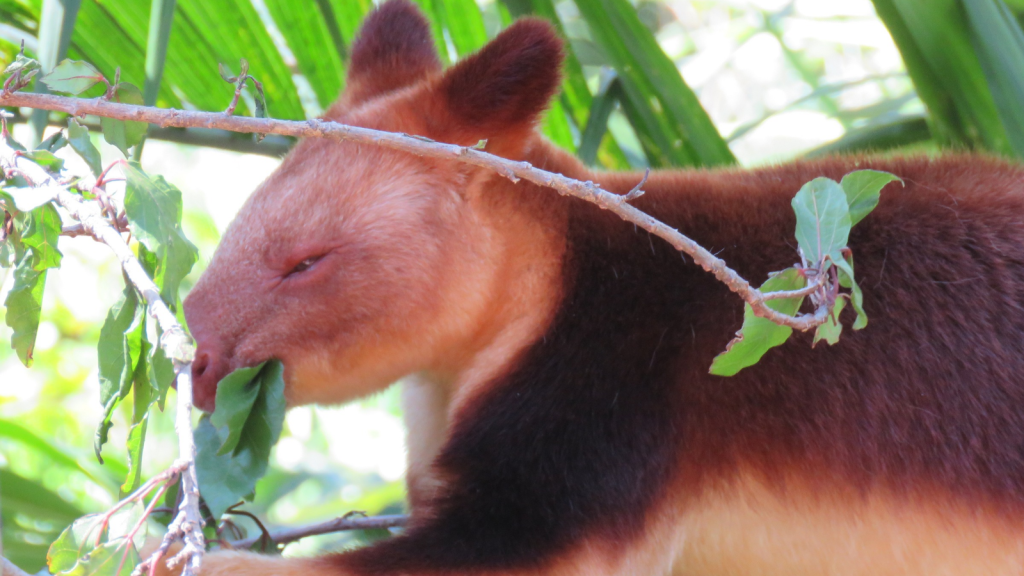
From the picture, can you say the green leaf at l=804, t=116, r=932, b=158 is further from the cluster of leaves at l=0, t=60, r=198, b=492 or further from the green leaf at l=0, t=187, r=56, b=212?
the green leaf at l=0, t=187, r=56, b=212

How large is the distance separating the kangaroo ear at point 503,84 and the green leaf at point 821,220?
809mm

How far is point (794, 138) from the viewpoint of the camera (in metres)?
5.20

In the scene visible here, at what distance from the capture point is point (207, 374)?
1.76 metres

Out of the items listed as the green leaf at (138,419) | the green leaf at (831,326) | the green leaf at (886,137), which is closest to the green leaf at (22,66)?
the green leaf at (138,419)

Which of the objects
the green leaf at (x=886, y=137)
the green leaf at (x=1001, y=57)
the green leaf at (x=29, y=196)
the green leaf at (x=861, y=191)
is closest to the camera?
the green leaf at (x=29, y=196)

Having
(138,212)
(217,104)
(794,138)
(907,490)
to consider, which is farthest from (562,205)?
(794,138)

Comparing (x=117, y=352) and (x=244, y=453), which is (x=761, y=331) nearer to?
(x=117, y=352)

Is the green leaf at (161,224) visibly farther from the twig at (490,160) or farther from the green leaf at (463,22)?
the green leaf at (463,22)

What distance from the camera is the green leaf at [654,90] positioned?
8.29 ft

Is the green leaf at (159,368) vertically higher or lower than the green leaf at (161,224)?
lower

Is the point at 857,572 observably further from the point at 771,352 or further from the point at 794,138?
the point at 794,138

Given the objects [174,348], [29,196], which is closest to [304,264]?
[29,196]

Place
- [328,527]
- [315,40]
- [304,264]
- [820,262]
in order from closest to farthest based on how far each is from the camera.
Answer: [820,262]
[304,264]
[328,527]
[315,40]

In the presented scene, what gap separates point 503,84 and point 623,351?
62 cm
